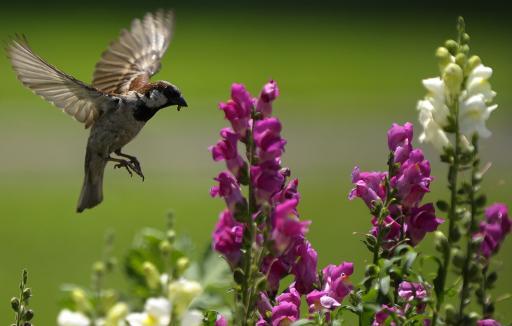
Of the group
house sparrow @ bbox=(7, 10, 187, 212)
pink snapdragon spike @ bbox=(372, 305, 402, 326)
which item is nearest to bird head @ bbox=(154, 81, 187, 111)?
house sparrow @ bbox=(7, 10, 187, 212)

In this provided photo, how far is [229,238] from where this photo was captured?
1.79 m

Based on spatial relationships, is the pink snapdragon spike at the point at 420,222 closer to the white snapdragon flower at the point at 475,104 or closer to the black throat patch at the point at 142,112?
the white snapdragon flower at the point at 475,104

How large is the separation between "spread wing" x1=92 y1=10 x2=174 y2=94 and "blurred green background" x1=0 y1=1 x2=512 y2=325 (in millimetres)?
3421

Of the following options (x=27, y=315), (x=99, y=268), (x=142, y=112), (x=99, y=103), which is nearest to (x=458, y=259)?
(x=99, y=268)

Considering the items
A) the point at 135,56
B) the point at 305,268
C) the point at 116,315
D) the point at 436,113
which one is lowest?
the point at 116,315

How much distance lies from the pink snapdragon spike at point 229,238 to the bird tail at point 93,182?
3.52ft

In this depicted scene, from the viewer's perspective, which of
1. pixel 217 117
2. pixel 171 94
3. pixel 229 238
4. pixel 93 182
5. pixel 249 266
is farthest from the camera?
pixel 217 117

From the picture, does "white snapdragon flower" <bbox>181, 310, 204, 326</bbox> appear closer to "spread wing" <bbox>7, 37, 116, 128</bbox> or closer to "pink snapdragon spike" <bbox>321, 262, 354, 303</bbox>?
"pink snapdragon spike" <bbox>321, 262, 354, 303</bbox>

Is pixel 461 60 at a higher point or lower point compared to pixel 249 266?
higher

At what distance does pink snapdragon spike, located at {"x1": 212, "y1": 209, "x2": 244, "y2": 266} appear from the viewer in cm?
179

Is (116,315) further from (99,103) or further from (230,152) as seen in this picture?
(99,103)

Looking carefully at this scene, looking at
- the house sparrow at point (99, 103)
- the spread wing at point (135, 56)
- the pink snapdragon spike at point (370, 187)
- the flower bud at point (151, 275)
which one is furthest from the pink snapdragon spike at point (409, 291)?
the spread wing at point (135, 56)

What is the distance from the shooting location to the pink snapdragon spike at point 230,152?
1.79 m

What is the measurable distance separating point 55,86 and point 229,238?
110 centimetres
